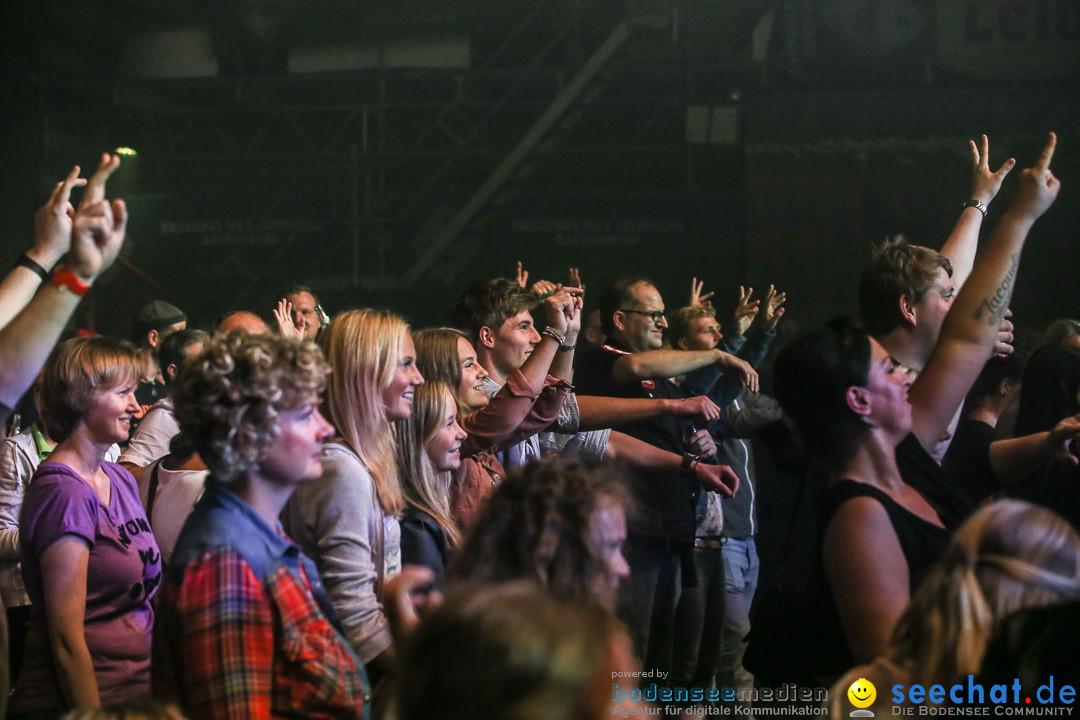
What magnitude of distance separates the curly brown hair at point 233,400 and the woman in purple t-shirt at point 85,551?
573 mm

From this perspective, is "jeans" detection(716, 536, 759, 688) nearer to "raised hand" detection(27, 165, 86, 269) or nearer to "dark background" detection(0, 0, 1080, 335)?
"raised hand" detection(27, 165, 86, 269)

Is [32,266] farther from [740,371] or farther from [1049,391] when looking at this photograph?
[1049,391]

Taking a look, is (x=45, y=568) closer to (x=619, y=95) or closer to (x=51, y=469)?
(x=51, y=469)

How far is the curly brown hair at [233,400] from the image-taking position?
56.0 inches

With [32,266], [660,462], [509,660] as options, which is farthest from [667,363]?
[509,660]

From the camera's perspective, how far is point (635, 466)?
3152 mm

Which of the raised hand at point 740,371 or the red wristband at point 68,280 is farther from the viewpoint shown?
the raised hand at point 740,371

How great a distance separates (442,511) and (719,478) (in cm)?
116

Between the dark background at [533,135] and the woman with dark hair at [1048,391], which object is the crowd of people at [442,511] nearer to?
the woman with dark hair at [1048,391]

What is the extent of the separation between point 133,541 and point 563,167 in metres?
5.38

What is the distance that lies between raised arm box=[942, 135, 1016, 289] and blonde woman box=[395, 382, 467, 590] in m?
1.33

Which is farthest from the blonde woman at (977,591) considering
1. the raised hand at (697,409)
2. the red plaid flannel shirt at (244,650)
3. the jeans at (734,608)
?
the jeans at (734,608)

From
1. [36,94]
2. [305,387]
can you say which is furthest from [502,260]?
[305,387]

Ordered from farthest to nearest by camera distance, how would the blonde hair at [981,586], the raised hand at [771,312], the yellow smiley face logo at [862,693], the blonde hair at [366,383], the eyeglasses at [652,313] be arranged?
the raised hand at [771,312]
the eyeglasses at [652,313]
the blonde hair at [366,383]
the yellow smiley face logo at [862,693]
the blonde hair at [981,586]
